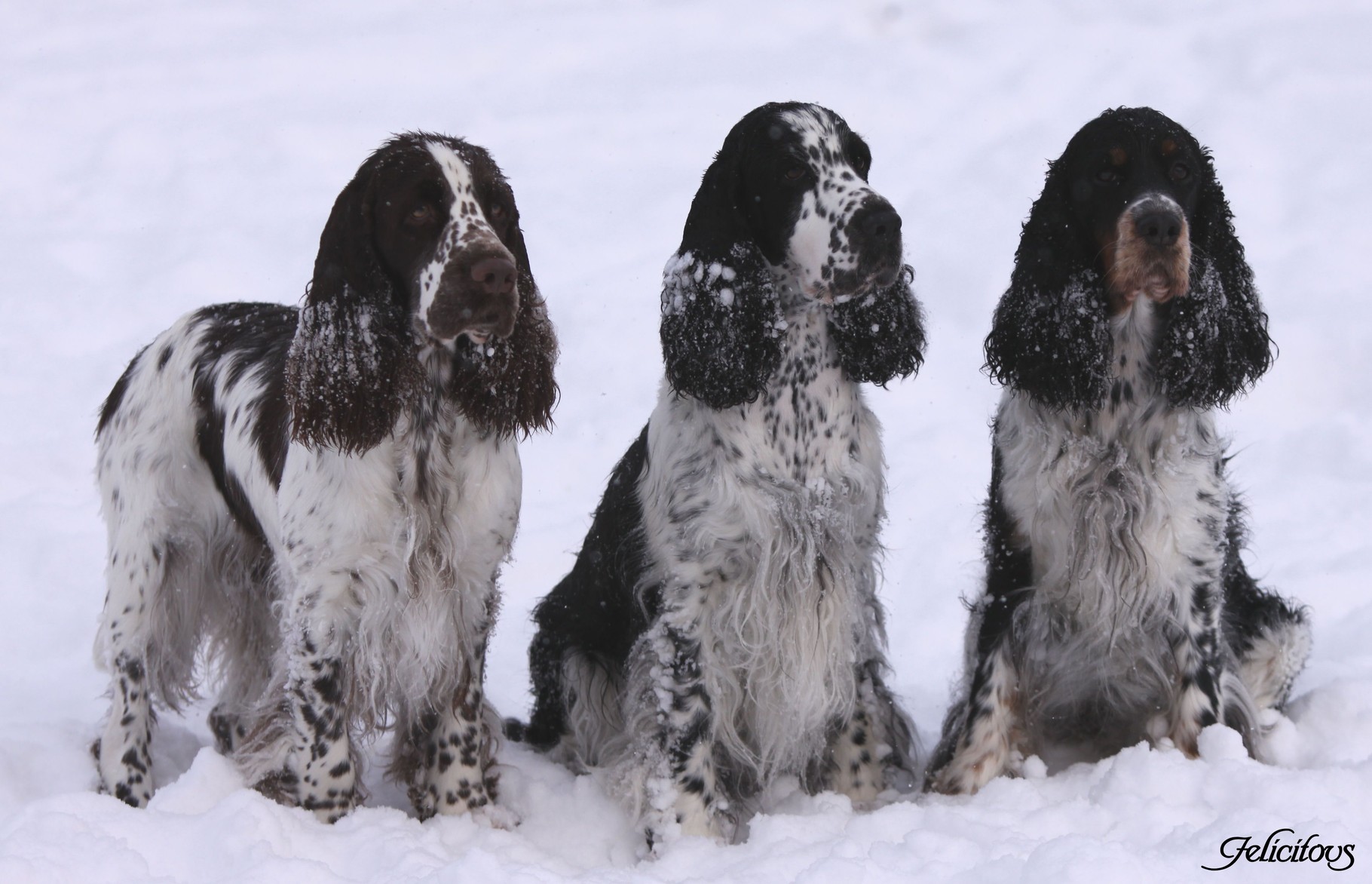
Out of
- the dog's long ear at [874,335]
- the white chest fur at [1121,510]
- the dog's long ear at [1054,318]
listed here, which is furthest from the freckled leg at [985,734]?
the dog's long ear at [874,335]

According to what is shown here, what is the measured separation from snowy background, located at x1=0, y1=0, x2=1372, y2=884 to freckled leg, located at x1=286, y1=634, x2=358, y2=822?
119mm

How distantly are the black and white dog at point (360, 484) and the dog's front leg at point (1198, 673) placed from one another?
6.25 ft

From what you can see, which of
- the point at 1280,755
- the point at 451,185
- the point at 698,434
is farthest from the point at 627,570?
the point at 1280,755

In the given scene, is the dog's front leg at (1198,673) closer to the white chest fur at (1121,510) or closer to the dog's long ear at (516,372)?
the white chest fur at (1121,510)

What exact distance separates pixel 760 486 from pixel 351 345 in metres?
1.15

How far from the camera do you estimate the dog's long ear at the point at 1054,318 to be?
382 cm

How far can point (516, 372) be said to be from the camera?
3.71m

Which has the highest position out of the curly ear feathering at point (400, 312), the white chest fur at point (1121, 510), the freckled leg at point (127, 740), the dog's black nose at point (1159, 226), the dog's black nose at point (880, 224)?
the dog's black nose at point (1159, 226)

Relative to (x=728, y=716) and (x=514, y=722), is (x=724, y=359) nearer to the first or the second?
(x=728, y=716)

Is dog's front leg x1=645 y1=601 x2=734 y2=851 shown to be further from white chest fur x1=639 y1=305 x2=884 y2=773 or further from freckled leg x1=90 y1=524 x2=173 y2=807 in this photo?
freckled leg x1=90 y1=524 x2=173 y2=807

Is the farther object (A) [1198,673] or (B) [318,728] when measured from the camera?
(A) [1198,673]
